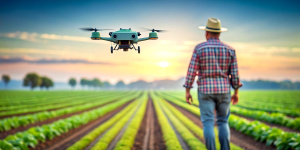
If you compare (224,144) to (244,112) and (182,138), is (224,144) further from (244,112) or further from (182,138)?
(244,112)

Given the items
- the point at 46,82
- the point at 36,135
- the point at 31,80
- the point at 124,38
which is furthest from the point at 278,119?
the point at 46,82

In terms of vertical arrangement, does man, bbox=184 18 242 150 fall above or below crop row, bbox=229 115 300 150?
above

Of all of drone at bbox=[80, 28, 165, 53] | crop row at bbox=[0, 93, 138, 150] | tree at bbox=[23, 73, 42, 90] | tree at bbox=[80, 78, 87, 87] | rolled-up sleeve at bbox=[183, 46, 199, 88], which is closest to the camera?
drone at bbox=[80, 28, 165, 53]

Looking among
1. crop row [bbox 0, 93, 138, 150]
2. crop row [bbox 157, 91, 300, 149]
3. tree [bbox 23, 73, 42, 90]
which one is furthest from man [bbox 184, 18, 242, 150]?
tree [bbox 23, 73, 42, 90]

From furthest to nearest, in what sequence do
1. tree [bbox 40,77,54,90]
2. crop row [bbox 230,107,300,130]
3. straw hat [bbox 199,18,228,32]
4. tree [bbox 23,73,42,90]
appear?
1. tree [bbox 40,77,54,90]
2. tree [bbox 23,73,42,90]
3. crop row [bbox 230,107,300,130]
4. straw hat [bbox 199,18,228,32]

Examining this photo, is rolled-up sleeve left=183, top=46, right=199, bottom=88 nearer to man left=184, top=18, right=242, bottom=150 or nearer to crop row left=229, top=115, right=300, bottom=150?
man left=184, top=18, right=242, bottom=150

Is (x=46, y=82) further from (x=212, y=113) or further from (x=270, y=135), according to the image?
(x=212, y=113)

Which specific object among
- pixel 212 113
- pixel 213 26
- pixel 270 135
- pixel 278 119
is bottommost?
pixel 278 119

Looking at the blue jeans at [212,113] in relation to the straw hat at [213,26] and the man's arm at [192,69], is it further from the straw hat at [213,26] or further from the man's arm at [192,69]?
the straw hat at [213,26]
